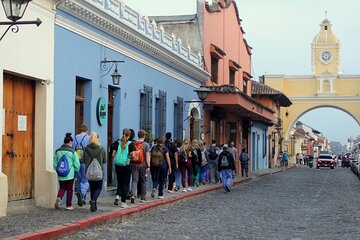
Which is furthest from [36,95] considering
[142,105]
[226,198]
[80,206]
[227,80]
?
[227,80]

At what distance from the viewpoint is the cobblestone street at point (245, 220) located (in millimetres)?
9734

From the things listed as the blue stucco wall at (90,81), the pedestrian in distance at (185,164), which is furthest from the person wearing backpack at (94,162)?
the pedestrian in distance at (185,164)

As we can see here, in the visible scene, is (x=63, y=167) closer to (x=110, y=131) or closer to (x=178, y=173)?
(x=110, y=131)

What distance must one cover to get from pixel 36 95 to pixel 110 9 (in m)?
4.06

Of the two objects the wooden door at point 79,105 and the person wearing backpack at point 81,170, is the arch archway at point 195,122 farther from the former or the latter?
the person wearing backpack at point 81,170

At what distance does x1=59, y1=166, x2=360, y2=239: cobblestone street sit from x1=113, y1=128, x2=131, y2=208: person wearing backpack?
647mm

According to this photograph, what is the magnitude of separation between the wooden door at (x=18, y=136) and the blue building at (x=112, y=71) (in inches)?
26.6

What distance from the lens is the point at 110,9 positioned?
14.8 metres

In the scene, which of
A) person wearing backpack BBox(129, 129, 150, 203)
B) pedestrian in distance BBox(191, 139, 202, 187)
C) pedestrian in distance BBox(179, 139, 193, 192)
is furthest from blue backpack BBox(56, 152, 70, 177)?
pedestrian in distance BBox(191, 139, 202, 187)

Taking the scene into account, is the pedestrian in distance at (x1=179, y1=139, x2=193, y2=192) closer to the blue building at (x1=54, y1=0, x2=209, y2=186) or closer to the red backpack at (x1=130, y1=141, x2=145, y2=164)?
the blue building at (x1=54, y1=0, x2=209, y2=186)

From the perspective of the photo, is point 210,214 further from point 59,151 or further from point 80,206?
point 59,151

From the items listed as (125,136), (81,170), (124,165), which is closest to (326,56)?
(125,136)

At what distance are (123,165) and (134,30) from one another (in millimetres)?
4951

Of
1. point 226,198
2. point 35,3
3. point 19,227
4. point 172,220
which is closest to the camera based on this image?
point 19,227
